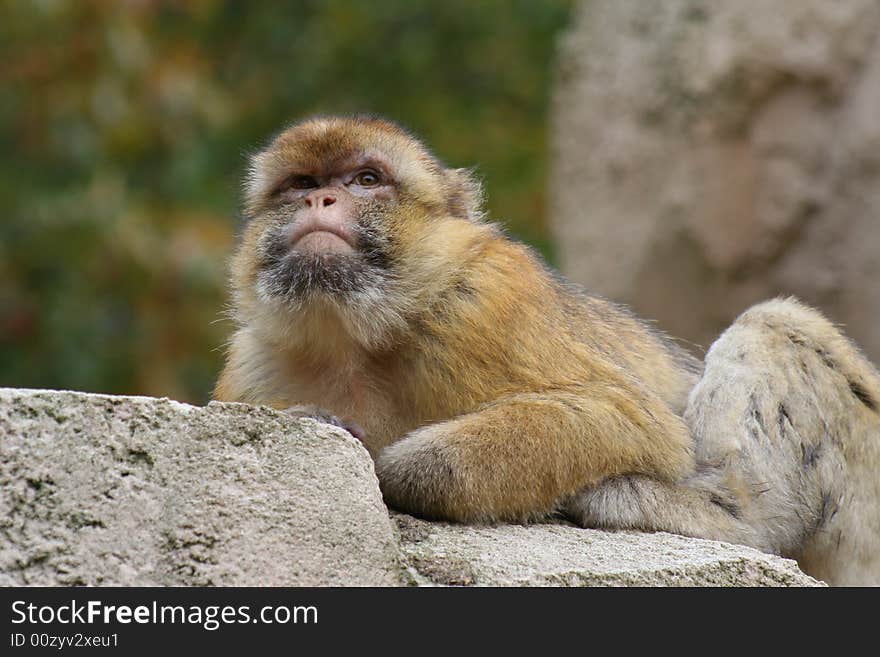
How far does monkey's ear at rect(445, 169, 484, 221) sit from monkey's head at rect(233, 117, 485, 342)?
56mm

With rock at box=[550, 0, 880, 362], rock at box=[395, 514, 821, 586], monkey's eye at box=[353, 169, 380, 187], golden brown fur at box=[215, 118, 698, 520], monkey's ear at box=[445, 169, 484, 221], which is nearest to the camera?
rock at box=[395, 514, 821, 586]

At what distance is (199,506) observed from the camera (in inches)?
163

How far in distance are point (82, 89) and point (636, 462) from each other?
8970 mm

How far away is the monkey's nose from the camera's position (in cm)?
574

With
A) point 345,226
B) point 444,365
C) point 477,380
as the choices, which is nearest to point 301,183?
point 345,226

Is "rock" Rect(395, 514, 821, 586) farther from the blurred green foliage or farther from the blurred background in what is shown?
the blurred background

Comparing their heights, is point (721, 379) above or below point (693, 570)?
above

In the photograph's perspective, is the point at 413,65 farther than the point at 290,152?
Yes

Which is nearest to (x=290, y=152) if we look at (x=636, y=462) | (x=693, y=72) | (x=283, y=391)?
(x=283, y=391)

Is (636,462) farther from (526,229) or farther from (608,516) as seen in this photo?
(526,229)

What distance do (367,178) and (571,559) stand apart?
81.3 inches

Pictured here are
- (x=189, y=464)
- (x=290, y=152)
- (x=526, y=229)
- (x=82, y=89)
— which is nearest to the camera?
(x=189, y=464)

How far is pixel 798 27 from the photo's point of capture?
11.2 m

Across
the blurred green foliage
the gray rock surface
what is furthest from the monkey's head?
the blurred green foliage
